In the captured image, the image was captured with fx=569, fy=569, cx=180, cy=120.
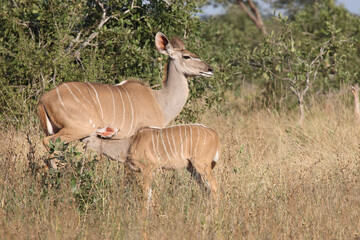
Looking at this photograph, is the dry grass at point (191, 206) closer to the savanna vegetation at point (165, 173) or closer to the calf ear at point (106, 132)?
the savanna vegetation at point (165, 173)

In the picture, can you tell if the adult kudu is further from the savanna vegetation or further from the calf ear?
the savanna vegetation

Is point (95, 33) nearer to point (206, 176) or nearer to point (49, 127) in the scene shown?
point (49, 127)

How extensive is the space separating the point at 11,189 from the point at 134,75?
8.58 feet

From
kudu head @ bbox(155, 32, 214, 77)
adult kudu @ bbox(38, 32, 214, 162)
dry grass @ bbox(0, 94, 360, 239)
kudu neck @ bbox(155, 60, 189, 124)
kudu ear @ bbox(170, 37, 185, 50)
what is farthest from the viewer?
kudu ear @ bbox(170, 37, 185, 50)

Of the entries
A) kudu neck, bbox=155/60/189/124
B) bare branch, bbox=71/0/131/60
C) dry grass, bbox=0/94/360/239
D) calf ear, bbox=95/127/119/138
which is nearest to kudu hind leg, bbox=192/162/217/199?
dry grass, bbox=0/94/360/239

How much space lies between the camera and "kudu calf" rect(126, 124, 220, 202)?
14.3 feet

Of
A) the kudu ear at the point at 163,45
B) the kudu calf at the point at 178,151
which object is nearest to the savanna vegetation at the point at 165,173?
the kudu calf at the point at 178,151

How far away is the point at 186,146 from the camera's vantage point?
14.6 feet

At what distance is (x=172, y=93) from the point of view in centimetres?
512

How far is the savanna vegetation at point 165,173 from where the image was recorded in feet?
11.1

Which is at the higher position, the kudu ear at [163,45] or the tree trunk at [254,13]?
the kudu ear at [163,45]

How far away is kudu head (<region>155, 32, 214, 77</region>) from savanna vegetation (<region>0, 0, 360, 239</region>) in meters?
0.57

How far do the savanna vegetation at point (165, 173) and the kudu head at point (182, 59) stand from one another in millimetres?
567

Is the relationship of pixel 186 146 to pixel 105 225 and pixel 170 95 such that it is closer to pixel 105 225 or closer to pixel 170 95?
pixel 170 95
